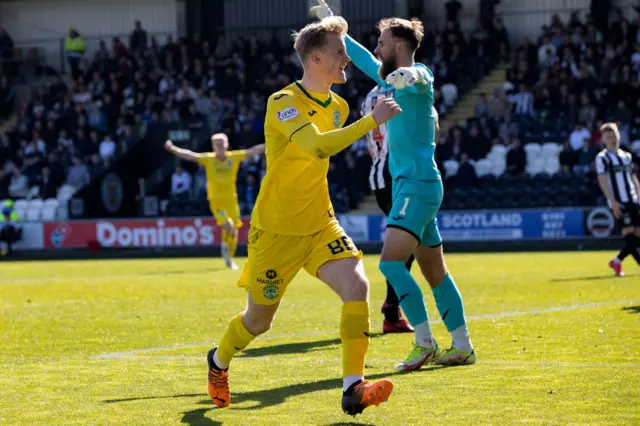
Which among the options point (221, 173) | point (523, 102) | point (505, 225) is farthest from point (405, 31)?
point (523, 102)

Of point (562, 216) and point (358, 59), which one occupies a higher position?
point (358, 59)

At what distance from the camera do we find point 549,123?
2828 centimetres

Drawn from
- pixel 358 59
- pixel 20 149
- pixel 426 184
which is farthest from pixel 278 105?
pixel 20 149

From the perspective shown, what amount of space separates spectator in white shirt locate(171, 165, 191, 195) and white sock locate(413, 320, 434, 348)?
23182mm

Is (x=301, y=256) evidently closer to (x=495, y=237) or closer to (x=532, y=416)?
(x=532, y=416)

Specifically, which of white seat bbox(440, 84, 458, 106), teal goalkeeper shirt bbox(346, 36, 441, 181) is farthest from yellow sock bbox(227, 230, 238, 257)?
teal goalkeeper shirt bbox(346, 36, 441, 181)

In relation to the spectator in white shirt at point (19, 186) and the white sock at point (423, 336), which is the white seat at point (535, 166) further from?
the white sock at point (423, 336)

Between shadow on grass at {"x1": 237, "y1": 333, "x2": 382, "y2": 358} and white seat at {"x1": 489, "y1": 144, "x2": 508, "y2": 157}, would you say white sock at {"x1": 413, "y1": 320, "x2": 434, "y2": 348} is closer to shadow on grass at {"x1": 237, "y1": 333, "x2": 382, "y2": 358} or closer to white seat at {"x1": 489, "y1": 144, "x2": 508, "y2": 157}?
shadow on grass at {"x1": 237, "y1": 333, "x2": 382, "y2": 358}

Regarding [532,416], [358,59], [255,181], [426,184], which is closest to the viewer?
[532,416]

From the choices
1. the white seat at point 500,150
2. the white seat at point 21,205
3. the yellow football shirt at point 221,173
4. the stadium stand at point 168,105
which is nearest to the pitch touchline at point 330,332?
the yellow football shirt at point 221,173

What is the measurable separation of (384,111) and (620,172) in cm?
1091

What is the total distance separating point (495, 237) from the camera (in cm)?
2669

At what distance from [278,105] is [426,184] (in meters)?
1.91

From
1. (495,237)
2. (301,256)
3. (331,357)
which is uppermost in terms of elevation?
(301,256)
